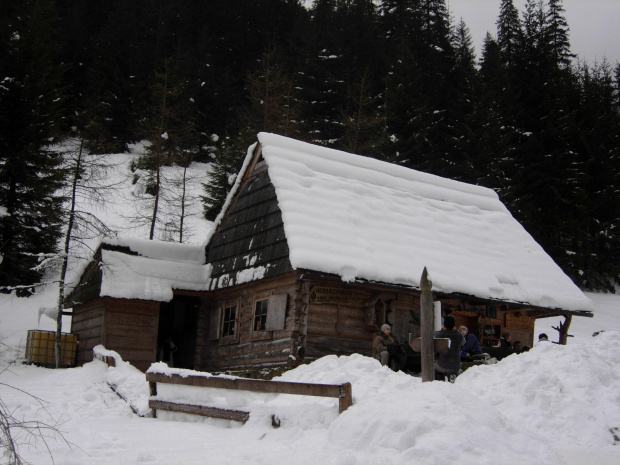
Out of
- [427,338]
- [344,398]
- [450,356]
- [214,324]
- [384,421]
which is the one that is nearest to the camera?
[384,421]

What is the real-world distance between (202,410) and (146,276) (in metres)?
8.34

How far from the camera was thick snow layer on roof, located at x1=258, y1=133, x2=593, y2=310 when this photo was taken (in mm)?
15188

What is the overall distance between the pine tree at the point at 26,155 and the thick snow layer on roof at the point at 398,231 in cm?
909

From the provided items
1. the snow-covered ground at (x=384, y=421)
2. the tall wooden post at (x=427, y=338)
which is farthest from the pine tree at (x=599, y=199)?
the tall wooden post at (x=427, y=338)

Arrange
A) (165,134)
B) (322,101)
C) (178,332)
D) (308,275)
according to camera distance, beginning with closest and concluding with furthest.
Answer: (308,275) → (178,332) → (165,134) → (322,101)

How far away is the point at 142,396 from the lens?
12.3 metres

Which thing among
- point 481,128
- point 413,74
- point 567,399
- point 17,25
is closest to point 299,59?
point 413,74

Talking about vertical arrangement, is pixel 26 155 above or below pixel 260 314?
above

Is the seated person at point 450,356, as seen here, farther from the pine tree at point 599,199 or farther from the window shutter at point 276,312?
the pine tree at point 599,199

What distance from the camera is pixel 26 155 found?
22.4 m

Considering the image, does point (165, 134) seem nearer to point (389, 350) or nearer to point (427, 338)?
point (389, 350)

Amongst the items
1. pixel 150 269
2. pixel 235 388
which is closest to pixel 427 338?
pixel 235 388

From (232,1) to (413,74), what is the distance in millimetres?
25301

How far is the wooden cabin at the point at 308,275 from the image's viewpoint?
49.9ft
